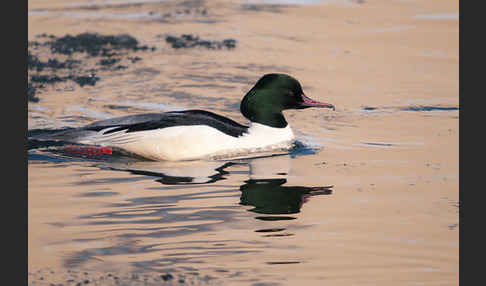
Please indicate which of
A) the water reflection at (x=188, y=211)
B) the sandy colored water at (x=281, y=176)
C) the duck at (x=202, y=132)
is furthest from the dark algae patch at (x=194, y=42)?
the water reflection at (x=188, y=211)

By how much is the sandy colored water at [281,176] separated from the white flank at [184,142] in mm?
241

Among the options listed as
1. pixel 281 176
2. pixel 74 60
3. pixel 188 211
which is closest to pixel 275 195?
pixel 281 176

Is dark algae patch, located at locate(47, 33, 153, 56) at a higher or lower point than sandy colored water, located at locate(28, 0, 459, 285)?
higher

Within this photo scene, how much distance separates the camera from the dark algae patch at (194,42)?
16984 mm

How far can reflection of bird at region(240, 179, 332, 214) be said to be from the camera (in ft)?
25.8

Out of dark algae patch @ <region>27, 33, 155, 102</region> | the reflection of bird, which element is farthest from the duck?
dark algae patch @ <region>27, 33, 155, 102</region>

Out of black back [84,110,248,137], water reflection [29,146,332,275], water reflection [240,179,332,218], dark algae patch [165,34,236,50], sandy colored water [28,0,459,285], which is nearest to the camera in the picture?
sandy colored water [28,0,459,285]

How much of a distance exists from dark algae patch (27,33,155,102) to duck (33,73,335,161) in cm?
308

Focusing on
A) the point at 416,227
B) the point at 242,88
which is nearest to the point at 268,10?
the point at 242,88

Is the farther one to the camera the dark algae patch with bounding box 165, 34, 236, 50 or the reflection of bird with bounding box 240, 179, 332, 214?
the dark algae patch with bounding box 165, 34, 236, 50

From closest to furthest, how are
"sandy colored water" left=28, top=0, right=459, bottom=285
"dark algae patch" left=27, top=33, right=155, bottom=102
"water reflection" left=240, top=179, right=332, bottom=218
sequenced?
1. "sandy colored water" left=28, top=0, right=459, bottom=285
2. "water reflection" left=240, top=179, right=332, bottom=218
3. "dark algae patch" left=27, top=33, right=155, bottom=102

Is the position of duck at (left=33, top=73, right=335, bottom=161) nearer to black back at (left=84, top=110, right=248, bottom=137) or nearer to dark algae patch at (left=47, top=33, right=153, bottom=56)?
black back at (left=84, top=110, right=248, bottom=137)

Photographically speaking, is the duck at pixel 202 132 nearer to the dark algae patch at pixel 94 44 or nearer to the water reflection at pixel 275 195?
the water reflection at pixel 275 195

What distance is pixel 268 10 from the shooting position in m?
20.4
